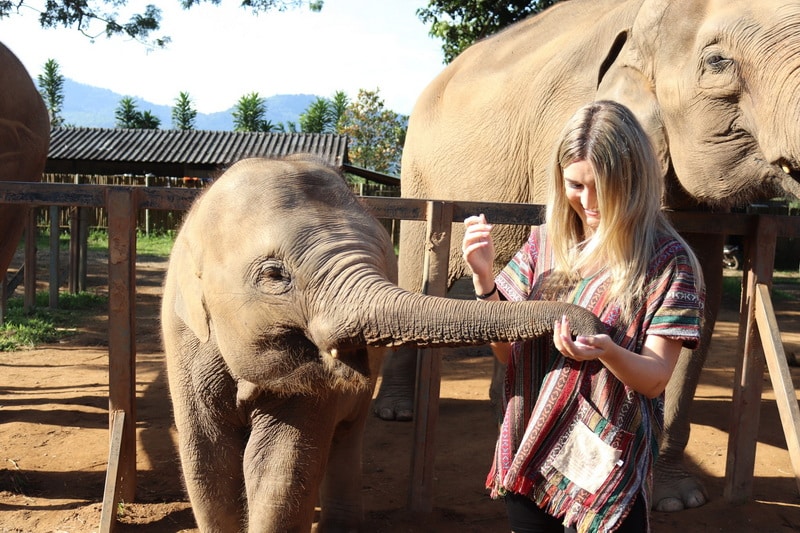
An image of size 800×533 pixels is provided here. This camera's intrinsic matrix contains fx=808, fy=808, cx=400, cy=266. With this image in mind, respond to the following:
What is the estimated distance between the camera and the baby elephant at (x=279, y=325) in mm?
2186

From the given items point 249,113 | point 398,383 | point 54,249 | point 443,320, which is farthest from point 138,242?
point 249,113

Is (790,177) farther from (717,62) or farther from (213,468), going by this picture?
(213,468)

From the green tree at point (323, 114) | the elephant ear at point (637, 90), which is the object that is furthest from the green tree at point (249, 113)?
the elephant ear at point (637, 90)

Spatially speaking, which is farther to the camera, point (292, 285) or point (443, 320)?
point (292, 285)

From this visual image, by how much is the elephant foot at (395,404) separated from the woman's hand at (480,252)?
3660 mm

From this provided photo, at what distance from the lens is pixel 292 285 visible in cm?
241

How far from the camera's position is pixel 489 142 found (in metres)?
5.30

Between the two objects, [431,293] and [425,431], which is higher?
[431,293]

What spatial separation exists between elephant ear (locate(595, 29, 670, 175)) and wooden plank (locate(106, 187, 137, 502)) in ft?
7.94

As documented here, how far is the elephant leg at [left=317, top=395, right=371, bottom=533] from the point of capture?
135 inches

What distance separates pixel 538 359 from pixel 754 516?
8.46 ft

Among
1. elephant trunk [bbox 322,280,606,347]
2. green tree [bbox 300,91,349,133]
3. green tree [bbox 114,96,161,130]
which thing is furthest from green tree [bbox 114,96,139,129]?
elephant trunk [bbox 322,280,606,347]

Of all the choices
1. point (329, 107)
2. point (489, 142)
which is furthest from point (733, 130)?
point (329, 107)

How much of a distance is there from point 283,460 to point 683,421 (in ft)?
8.30
